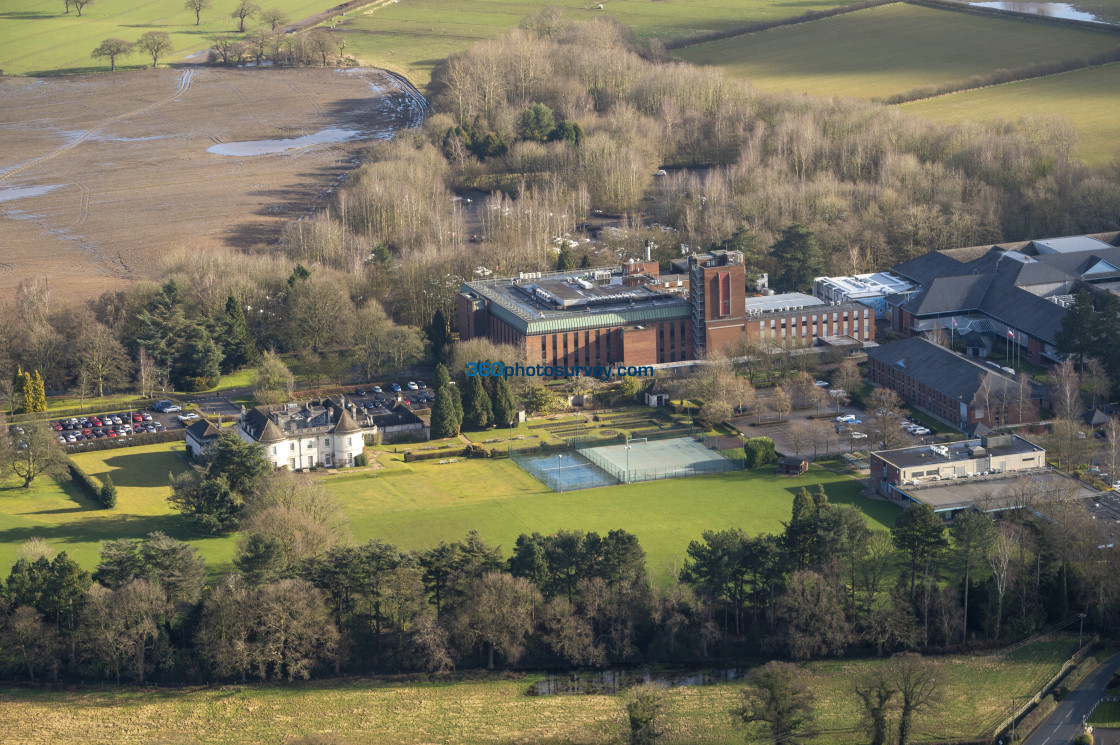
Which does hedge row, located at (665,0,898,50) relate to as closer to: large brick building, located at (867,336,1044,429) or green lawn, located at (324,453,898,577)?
large brick building, located at (867,336,1044,429)

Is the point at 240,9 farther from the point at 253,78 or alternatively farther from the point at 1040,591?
the point at 1040,591

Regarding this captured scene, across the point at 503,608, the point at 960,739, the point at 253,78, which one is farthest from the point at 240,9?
the point at 960,739

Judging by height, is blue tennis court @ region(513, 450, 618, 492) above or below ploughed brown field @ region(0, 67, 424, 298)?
below

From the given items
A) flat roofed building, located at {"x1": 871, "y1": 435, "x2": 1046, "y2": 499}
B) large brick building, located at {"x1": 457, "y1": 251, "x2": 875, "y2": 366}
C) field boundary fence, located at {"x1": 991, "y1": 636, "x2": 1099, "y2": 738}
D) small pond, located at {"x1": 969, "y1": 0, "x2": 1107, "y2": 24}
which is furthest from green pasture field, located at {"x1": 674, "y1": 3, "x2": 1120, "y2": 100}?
field boundary fence, located at {"x1": 991, "y1": 636, "x2": 1099, "y2": 738}

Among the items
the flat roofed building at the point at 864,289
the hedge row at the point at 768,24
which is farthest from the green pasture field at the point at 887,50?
the flat roofed building at the point at 864,289

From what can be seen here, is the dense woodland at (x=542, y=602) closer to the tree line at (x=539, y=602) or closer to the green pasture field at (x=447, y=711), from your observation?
the tree line at (x=539, y=602)

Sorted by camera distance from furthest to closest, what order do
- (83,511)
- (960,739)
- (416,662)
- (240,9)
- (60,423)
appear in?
1. (240,9)
2. (60,423)
3. (83,511)
4. (416,662)
5. (960,739)
